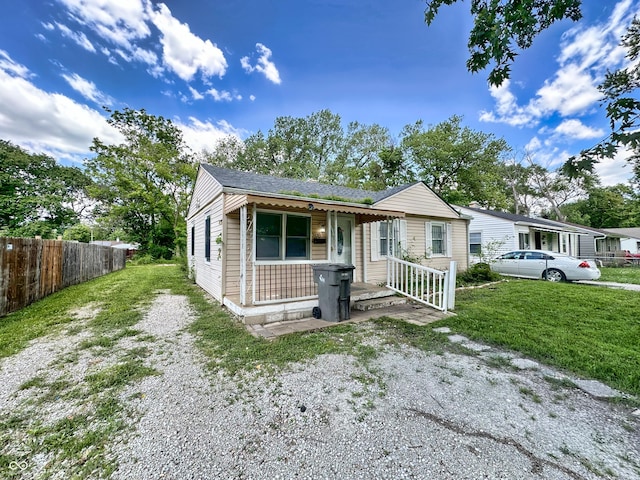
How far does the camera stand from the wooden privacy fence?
5.66m

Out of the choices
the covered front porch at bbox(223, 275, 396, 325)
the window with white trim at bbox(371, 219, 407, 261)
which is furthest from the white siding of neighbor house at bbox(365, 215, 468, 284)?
the covered front porch at bbox(223, 275, 396, 325)

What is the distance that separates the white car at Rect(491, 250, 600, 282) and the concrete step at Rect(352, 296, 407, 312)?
7.74m

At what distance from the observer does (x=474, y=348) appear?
3926 mm

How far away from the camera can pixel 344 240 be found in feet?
25.1

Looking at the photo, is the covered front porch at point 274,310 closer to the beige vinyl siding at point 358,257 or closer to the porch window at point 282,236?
the porch window at point 282,236

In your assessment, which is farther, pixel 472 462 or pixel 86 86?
pixel 86 86

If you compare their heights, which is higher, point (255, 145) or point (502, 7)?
point (255, 145)

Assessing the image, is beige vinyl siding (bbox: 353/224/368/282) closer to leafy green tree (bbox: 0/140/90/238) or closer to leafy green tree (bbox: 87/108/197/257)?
leafy green tree (bbox: 87/108/197/257)

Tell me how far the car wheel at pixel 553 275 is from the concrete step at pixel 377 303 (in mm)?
7789

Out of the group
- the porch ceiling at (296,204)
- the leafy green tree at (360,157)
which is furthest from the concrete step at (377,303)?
the leafy green tree at (360,157)

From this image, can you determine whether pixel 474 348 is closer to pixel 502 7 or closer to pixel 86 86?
pixel 502 7

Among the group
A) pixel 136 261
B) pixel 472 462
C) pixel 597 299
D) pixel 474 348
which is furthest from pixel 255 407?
pixel 136 261

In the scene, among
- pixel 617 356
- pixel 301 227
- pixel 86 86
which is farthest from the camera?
pixel 86 86

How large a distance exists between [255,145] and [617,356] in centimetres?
2750
